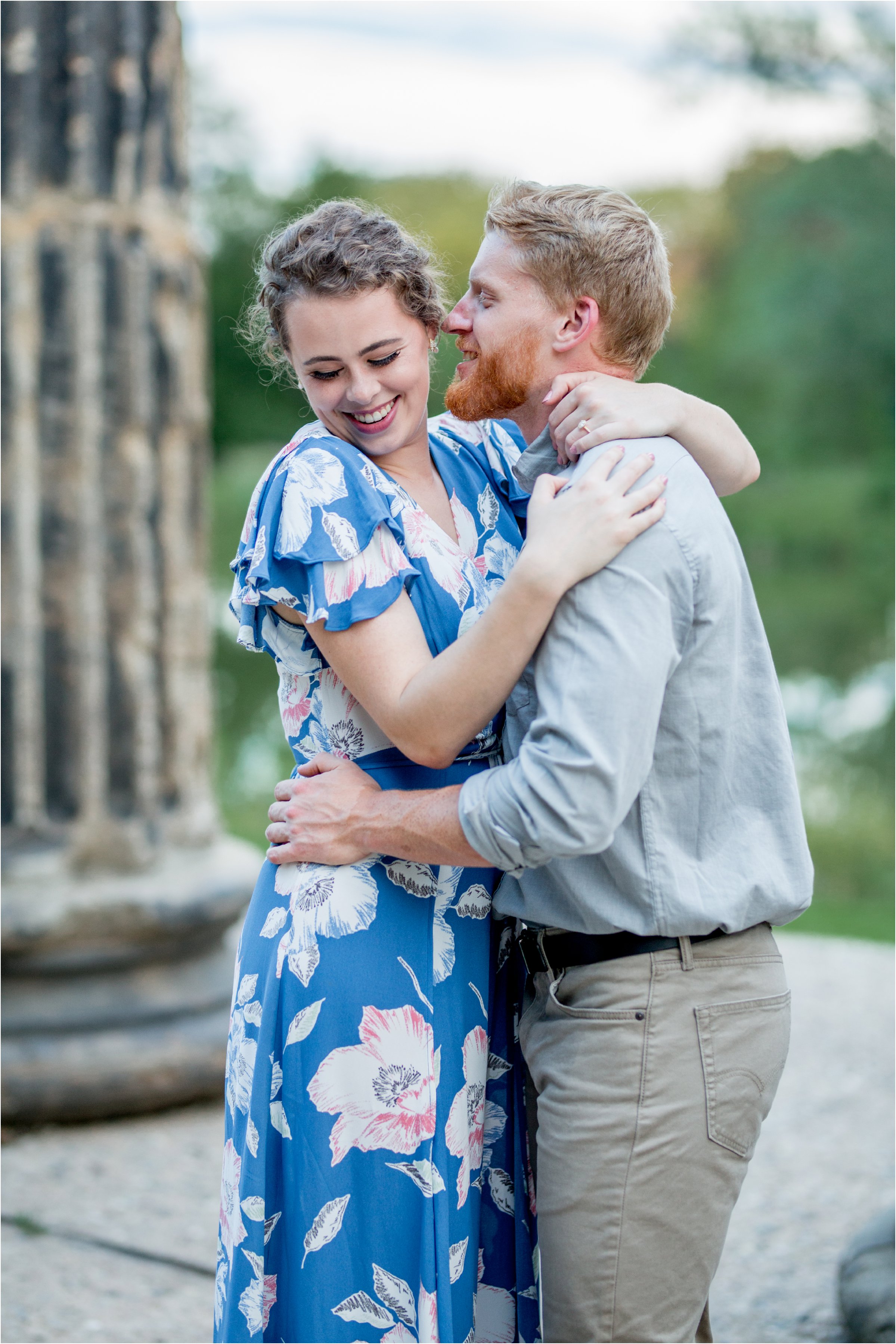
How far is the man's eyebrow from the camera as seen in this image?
2.07 metres

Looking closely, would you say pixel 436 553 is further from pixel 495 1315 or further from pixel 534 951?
pixel 495 1315

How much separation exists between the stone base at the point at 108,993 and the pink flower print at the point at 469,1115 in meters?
2.45

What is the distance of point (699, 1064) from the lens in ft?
6.34

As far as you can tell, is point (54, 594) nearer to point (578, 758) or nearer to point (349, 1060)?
point (349, 1060)

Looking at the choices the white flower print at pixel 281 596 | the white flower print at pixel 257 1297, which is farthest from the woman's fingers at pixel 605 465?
the white flower print at pixel 257 1297

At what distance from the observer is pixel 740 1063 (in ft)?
6.42

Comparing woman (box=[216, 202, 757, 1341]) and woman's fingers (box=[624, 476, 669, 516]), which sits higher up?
woman's fingers (box=[624, 476, 669, 516])

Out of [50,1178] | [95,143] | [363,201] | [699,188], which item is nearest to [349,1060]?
[363,201]

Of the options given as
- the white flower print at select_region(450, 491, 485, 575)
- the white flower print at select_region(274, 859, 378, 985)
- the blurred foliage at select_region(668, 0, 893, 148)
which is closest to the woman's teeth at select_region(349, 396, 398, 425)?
the white flower print at select_region(450, 491, 485, 575)

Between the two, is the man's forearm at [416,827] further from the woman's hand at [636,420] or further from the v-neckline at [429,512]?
the woman's hand at [636,420]

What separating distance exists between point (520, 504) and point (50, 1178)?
108 inches

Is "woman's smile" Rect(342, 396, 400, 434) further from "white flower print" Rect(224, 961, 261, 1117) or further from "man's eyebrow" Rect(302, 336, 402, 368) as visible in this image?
"white flower print" Rect(224, 961, 261, 1117)

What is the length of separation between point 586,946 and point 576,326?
3.09 ft

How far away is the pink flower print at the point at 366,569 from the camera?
1926 mm
